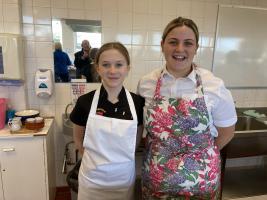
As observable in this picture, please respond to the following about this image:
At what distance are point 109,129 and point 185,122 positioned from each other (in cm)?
34

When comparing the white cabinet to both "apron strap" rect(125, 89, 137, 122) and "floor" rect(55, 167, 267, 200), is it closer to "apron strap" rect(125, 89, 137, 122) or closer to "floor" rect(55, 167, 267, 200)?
"floor" rect(55, 167, 267, 200)

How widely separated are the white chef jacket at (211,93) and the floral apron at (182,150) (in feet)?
0.09

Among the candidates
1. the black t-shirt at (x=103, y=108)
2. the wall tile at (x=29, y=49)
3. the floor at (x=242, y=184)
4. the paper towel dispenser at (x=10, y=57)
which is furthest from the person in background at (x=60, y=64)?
the floor at (x=242, y=184)

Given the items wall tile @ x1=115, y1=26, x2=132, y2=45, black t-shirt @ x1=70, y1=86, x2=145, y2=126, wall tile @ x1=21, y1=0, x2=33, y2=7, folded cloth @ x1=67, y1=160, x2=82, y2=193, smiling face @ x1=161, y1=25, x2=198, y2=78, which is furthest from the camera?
wall tile @ x1=115, y1=26, x2=132, y2=45

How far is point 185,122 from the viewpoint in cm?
98

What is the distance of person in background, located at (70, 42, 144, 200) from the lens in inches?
39.8

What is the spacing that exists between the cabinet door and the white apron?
2.19 feet

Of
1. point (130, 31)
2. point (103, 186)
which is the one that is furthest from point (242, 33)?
point (103, 186)

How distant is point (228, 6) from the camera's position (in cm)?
212

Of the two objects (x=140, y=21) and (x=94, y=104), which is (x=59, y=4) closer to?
(x=140, y=21)

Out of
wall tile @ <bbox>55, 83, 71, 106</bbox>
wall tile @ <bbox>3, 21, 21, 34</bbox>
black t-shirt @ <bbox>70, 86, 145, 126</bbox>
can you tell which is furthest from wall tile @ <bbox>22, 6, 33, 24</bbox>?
black t-shirt @ <bbox>70, 86, 145, 126</bbox>

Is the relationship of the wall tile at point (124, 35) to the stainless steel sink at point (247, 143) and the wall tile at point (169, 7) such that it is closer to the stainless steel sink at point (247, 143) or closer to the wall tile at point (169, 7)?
the wall tile at point (169, 7)

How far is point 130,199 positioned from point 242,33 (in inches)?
77.0

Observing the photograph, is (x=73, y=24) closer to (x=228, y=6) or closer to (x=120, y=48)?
(x=120, y=48)
